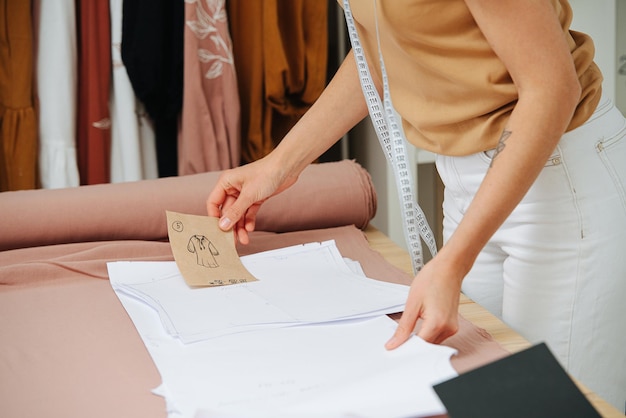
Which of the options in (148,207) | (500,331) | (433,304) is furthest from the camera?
(148,207)

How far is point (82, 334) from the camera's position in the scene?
2.76ft

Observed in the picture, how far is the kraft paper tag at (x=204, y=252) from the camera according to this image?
0.98 meters

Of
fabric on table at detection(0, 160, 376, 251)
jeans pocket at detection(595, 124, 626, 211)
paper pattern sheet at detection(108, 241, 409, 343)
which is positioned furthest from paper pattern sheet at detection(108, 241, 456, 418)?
jeans pocket at detection(595, 124, 626, 211)

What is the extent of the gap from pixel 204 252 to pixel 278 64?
2.32 ft

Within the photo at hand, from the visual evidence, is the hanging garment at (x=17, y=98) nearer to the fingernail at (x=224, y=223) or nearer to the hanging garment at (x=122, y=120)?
the hanging garment at (x=122, y=120)

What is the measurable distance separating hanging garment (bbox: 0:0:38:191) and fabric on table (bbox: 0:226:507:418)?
0.50 m

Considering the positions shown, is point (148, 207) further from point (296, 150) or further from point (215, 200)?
point (296, 150)

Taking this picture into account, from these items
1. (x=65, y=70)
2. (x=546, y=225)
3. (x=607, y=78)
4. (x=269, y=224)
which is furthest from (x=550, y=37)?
(x=65, y=70)

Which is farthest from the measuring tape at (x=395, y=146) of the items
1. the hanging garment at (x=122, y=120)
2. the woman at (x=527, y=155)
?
the hanging garment at (x=122, y=120)

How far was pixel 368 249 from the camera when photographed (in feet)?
3.76

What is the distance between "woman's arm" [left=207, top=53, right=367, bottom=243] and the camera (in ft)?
3.54

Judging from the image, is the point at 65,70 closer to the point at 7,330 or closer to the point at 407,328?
the point at 7,330

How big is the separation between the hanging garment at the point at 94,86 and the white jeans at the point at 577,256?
3.20 feet

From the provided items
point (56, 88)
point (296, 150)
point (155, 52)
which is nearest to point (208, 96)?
point (155, 52)
